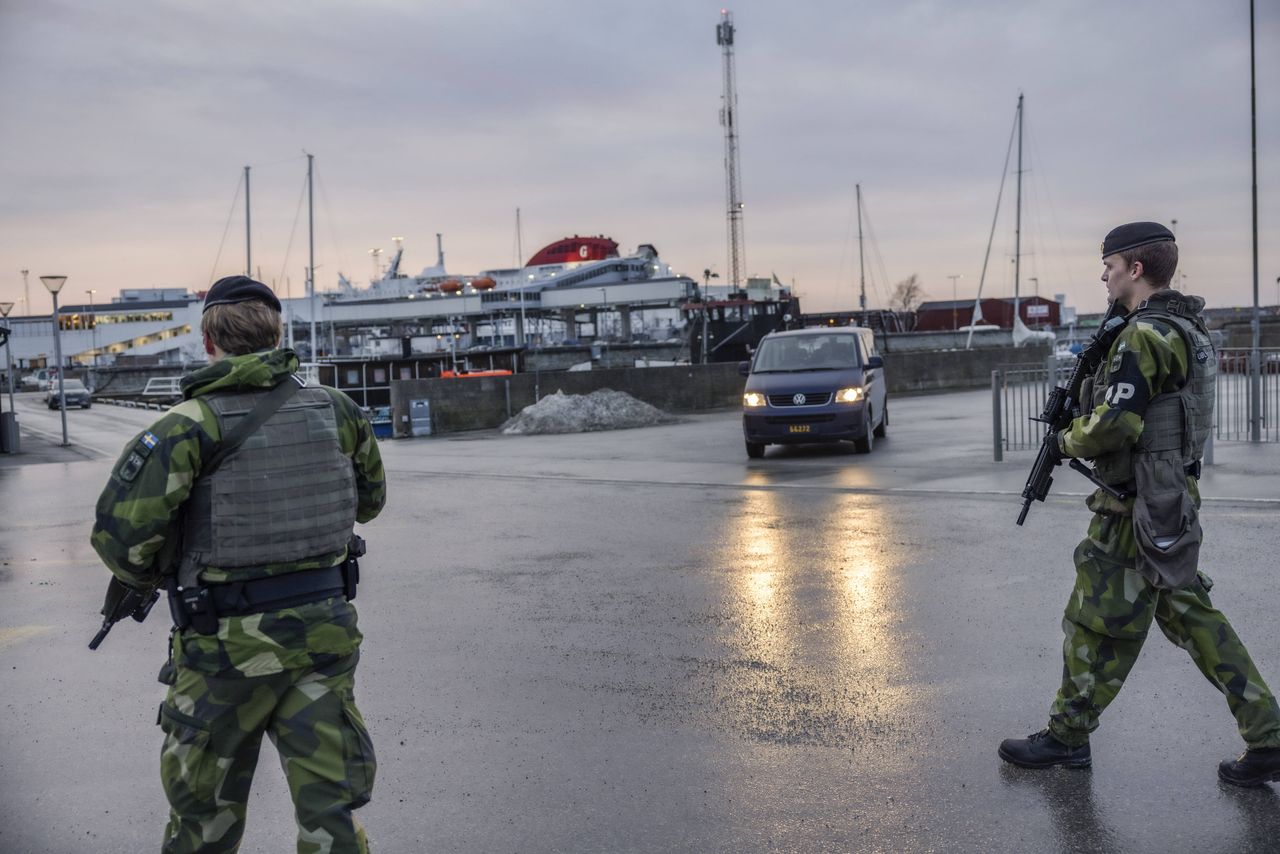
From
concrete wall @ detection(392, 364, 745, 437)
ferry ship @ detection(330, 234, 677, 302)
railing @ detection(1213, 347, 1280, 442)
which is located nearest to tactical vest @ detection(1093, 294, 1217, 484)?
railing @ detection(1213, 347, 1280, 442)

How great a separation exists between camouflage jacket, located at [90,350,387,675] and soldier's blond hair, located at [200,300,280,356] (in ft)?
0.22

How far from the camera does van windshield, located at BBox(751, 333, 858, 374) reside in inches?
661

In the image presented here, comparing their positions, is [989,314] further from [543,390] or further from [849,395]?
[849,395]

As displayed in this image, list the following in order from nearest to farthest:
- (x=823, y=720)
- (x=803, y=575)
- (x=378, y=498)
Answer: (x=378, y=498) → (x=823, y=720) → (x=803, y=575)

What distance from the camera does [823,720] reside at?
490cm

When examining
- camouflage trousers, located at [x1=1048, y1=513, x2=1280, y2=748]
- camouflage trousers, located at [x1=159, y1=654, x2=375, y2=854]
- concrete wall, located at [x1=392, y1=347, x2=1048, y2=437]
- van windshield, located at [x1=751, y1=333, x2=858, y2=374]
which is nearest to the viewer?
camouflage trousers, located at [x1=159, y1=654, x2=375, y2=854]

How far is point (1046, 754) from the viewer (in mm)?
4238

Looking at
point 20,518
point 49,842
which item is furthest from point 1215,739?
point 20,518

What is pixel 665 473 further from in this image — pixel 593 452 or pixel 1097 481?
pixel 1097 481

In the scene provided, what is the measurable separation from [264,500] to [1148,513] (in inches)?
113

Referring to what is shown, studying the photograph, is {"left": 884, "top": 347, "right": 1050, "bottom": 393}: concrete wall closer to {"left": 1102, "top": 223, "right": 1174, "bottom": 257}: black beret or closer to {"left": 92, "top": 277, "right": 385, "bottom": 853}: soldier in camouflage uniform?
{"left": 1102, "top": 223, "right": 1174, "bottom": 257}: black beret

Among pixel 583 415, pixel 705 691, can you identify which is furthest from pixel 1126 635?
pixel 583 415

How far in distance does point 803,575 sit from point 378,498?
5.07 meters

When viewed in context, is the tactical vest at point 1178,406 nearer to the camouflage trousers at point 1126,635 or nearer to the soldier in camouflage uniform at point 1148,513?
the soldier in camouflage uniform at point 1148,513
